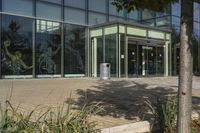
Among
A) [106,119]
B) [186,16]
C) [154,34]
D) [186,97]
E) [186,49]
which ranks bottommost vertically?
[106,119]

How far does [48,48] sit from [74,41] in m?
2.62

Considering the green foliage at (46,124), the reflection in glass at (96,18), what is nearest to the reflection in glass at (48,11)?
the reflection in glass at (96,18)

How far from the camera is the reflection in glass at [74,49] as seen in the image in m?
26.0

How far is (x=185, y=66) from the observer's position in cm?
474

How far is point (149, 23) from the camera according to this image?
30500mm

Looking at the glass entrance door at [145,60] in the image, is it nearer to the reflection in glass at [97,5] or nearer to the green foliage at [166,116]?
the reflection in glass at [97,5]

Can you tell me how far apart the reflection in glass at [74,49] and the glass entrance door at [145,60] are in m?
3.59

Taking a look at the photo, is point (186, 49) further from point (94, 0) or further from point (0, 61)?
point (94, 0)

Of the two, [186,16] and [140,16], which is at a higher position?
[140,16]

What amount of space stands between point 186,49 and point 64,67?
70.0 feet

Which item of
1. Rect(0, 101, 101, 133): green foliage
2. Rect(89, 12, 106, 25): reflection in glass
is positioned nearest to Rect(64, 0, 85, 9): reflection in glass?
Rect(89, 12, 106, 25): reflection in glass

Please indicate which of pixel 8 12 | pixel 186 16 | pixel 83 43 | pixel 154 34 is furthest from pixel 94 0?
pixel 186 16

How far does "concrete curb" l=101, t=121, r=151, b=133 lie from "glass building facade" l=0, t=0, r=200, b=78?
1652cm

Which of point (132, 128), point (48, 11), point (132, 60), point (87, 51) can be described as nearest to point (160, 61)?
point (132, 60)
